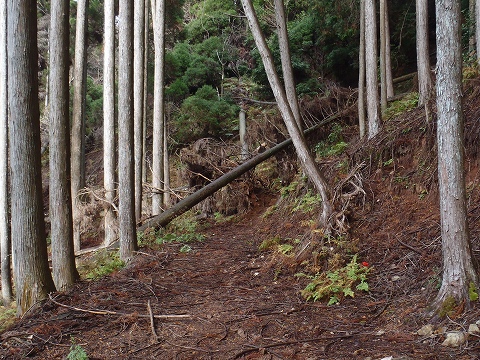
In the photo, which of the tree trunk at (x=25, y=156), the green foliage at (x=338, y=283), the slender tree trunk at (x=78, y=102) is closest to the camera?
the tree trunk at (x=25, y=156)

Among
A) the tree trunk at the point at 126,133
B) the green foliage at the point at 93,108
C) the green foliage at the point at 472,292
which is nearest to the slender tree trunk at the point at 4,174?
the tree trunk at the point at 126,133

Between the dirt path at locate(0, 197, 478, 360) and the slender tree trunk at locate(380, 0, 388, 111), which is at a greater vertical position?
the slender tree trunk at locate(380, 0, 388, 111)

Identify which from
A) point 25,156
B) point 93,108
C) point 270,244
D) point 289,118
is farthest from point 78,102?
point 93,108

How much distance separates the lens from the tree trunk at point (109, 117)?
11.4 metres

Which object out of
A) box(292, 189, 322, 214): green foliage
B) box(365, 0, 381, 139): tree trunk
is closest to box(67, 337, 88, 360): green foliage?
box(292, 189, 322, 214): green foliage

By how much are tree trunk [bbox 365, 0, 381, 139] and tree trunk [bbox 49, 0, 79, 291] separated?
6961 mm

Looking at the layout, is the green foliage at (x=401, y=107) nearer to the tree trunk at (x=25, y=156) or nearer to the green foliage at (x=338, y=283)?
the green foliage at (x=338, y=283)

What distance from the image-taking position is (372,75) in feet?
34.2

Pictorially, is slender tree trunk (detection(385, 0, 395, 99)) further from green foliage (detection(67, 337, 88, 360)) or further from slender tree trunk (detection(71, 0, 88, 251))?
green foliage (detection(67, 337, 88, 360))

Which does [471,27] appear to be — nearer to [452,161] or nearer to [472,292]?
[452,161]

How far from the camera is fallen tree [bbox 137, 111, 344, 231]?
1091 cm

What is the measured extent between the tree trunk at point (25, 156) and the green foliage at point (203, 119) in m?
11.1

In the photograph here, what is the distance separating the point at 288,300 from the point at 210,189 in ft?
19.7

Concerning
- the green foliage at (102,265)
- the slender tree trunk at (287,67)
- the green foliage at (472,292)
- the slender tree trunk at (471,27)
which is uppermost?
the slender tree trunk at (471,27)
